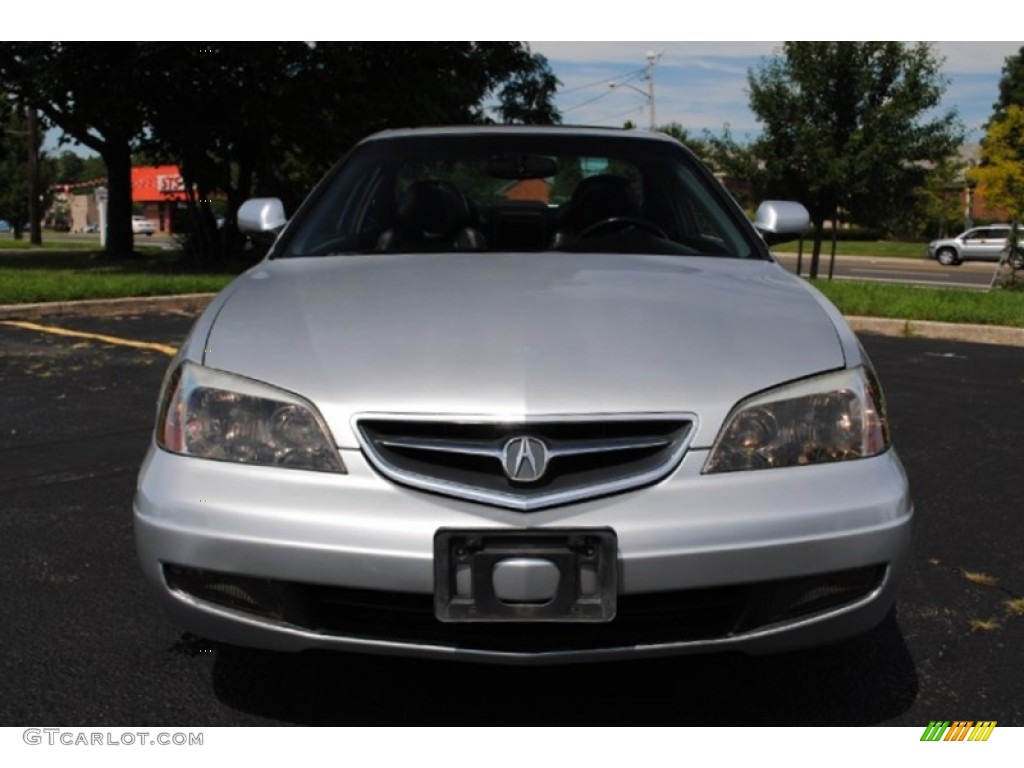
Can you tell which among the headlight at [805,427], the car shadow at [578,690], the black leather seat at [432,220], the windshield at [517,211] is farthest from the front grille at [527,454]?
the black leather seat at [432,220]

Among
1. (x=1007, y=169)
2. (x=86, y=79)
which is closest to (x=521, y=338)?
(x=1007, y=169)

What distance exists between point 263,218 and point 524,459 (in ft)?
6.62

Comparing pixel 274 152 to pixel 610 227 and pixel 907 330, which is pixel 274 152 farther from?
pixel 610 227

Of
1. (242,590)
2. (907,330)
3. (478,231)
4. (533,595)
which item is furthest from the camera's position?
(907,330)

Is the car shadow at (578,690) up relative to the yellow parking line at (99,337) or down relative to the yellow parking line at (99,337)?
up

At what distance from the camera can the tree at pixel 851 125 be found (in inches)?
691

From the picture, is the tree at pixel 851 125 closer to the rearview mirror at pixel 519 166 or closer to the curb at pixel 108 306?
the curb at pixel 108 306

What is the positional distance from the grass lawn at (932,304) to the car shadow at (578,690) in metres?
8.38

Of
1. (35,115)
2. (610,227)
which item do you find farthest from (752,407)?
(35,115)

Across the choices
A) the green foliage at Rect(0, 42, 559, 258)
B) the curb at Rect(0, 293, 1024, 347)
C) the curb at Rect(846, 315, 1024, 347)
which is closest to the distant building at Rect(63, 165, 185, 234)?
the green foliage at Rect(0, 42, 559, 258)

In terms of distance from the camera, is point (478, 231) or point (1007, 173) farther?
point (1007, 173)

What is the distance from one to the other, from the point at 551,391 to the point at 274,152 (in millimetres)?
19552

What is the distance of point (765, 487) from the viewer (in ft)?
7.13

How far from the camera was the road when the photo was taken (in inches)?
995
